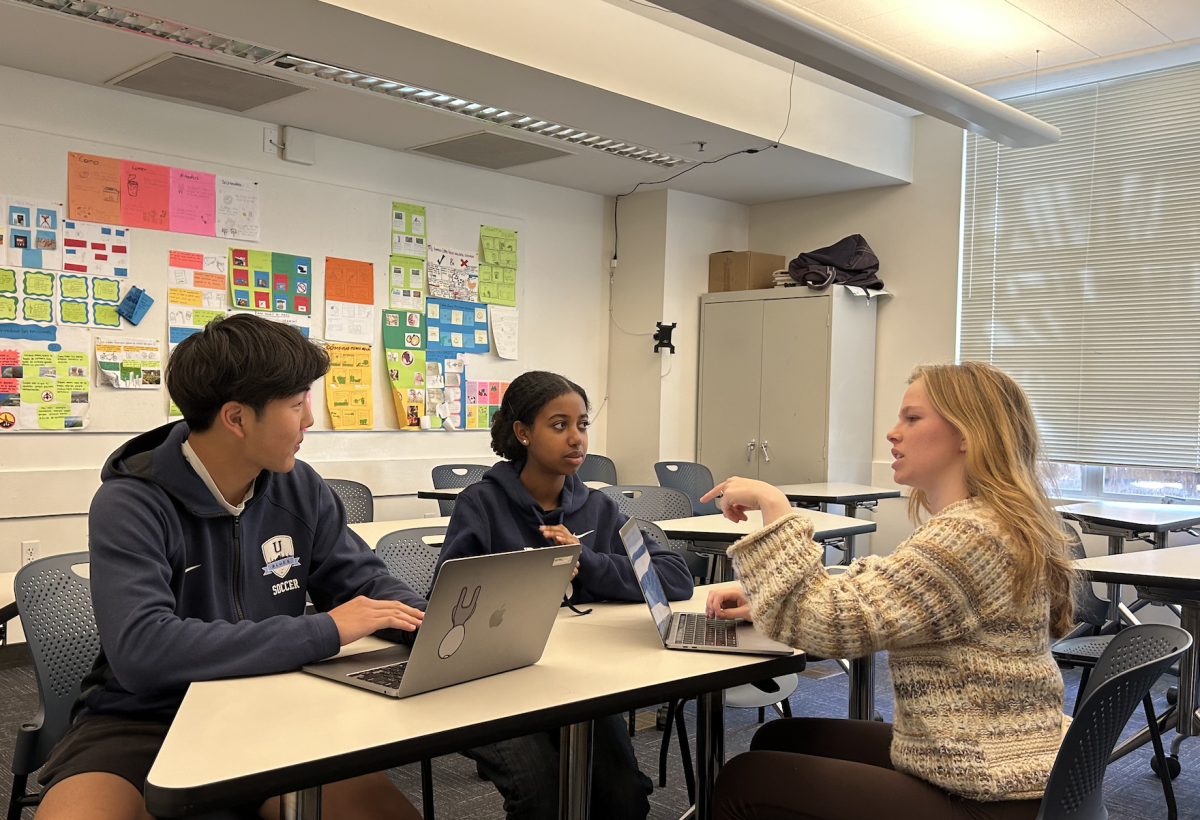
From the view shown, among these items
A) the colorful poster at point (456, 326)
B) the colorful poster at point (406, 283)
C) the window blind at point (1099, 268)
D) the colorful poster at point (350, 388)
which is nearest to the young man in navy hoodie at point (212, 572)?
the colorful poster at point (350, 388)

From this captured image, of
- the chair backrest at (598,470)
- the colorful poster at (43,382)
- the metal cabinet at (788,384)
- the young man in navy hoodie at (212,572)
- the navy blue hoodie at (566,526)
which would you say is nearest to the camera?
the young man in navy hoodie at (212,572)

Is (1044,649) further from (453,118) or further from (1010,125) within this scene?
(453,118)

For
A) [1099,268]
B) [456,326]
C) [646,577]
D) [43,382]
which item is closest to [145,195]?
[43,382]

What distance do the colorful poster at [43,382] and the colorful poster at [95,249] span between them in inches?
11.6

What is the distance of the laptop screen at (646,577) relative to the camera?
177cm

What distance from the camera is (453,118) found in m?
4.82

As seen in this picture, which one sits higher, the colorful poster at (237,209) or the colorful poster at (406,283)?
the colorful poster at (237,209)

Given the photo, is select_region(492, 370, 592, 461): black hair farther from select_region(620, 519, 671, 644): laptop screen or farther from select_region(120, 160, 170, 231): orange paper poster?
select_region(120, 160, 170, 231): orange paper poster

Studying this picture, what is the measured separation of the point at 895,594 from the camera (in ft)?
4.95

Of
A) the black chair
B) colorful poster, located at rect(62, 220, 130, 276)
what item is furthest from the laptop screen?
colorful poster, located at rect(62, 220, 130, 276)

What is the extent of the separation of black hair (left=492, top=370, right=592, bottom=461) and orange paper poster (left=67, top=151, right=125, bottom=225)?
289cm

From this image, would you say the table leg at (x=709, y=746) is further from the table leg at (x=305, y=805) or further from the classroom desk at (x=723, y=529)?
the classroom desk at (x=723, y=529)

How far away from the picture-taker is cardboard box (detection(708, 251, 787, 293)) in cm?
642

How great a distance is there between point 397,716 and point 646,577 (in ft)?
2.14
